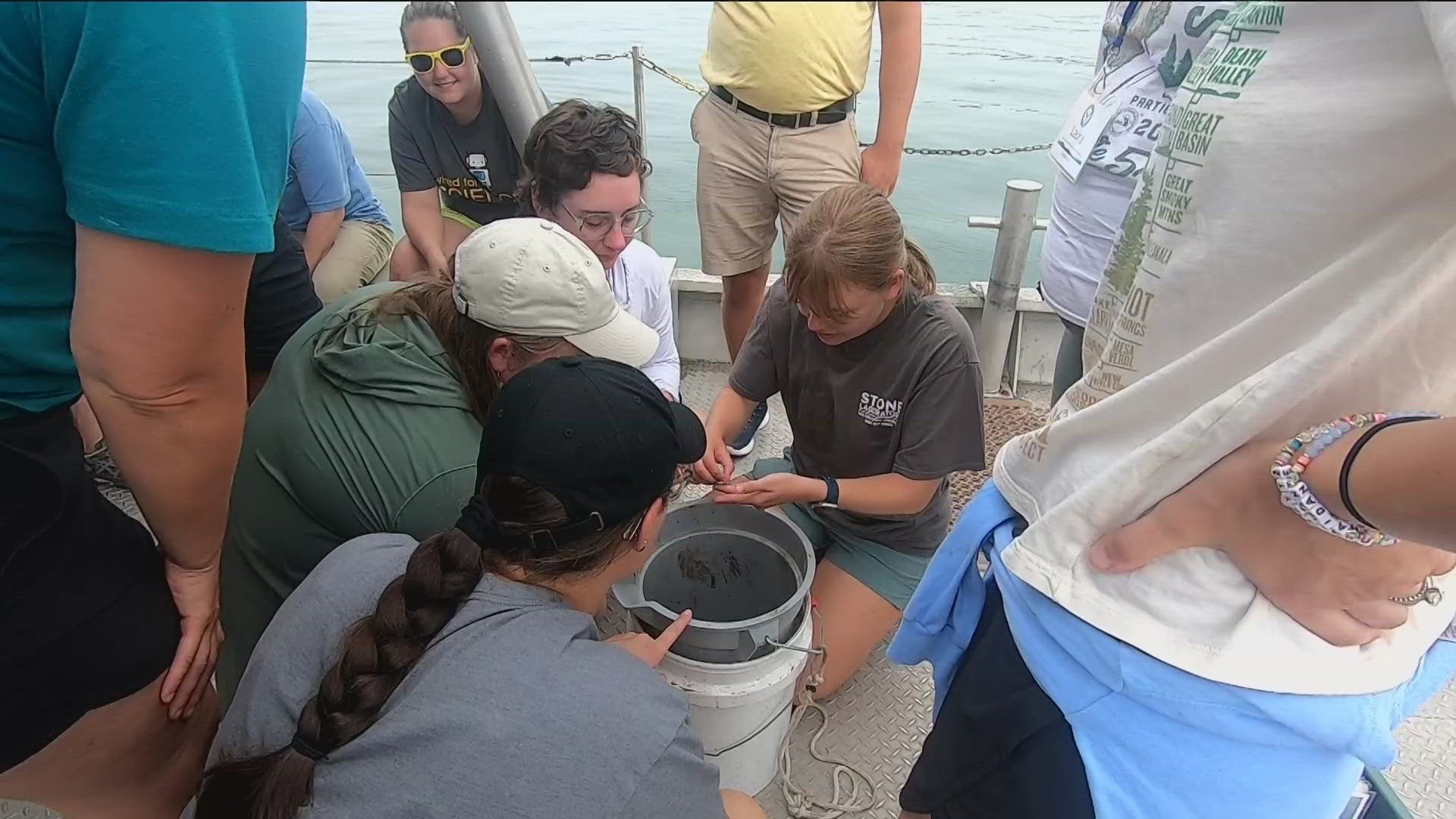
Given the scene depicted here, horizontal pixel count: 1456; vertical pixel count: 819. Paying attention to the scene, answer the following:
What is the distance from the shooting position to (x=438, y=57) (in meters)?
2.35

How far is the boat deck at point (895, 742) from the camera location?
62.4 inches

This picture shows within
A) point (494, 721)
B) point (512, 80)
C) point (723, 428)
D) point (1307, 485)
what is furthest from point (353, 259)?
point (1307, 485)

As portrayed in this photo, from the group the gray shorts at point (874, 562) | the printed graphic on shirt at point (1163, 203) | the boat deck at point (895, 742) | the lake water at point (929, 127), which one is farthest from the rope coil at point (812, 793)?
the lake water at point (929, 127)

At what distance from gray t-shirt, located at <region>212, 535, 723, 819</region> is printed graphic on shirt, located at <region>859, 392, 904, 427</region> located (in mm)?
858

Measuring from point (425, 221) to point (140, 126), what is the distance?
222cm

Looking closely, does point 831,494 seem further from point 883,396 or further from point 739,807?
point 739,807

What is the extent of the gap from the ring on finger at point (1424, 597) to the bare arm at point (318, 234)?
2822 millimetres

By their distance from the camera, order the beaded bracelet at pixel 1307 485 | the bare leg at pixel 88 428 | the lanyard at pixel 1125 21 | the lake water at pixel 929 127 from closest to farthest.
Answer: the beaded bracelet at pixel 1307 485 → the lanyard at pixel 1125 21 → the bare leg at pixel 88 428 → the lake water at pixel 929 127

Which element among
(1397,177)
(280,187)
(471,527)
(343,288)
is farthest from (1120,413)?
(343,288)

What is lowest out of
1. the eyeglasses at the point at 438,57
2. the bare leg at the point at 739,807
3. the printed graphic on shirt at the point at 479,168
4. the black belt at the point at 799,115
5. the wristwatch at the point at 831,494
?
the bare leg at the point at 739,807

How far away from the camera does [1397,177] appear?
1.76 feet

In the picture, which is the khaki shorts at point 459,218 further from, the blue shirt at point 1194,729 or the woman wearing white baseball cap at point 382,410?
the blue shirt at point 1194,729

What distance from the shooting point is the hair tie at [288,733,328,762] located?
32.7 inches

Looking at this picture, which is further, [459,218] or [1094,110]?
[459,218]
